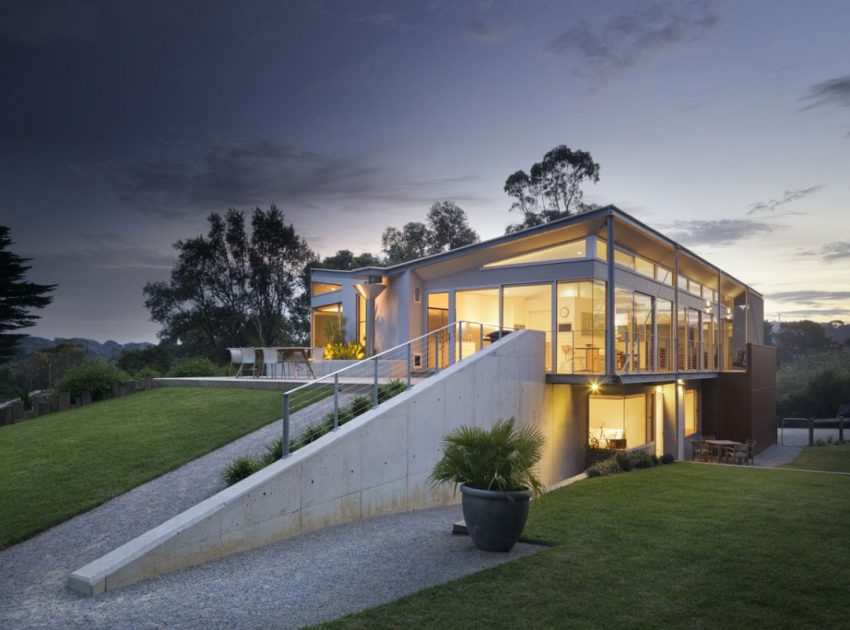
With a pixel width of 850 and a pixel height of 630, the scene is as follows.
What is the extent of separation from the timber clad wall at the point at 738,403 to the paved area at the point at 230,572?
17.3 meters

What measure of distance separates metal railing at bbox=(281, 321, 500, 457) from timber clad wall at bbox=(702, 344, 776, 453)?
32.5ft

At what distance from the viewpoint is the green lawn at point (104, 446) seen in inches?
322

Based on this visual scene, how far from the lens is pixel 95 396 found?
16.6 meters

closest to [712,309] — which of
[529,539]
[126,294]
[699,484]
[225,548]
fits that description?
[699,484]

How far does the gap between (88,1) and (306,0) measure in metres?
6.69

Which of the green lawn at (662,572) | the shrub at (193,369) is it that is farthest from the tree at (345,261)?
the green lawn at (662,572)

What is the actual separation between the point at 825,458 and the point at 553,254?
13214 mm

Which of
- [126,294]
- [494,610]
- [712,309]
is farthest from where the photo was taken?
[126,294]

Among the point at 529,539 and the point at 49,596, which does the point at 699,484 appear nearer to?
the point at 529,539

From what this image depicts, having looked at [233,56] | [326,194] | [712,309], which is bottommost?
[712,309]

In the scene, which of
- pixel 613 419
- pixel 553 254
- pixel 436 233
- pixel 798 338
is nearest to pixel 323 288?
pixel 553 254

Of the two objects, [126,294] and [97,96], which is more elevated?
[97,96]

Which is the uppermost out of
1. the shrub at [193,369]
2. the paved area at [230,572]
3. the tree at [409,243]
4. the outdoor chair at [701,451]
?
the tree at [409,243]

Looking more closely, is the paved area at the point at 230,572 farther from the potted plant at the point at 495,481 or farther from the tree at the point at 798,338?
the tree at the point at 798,338
